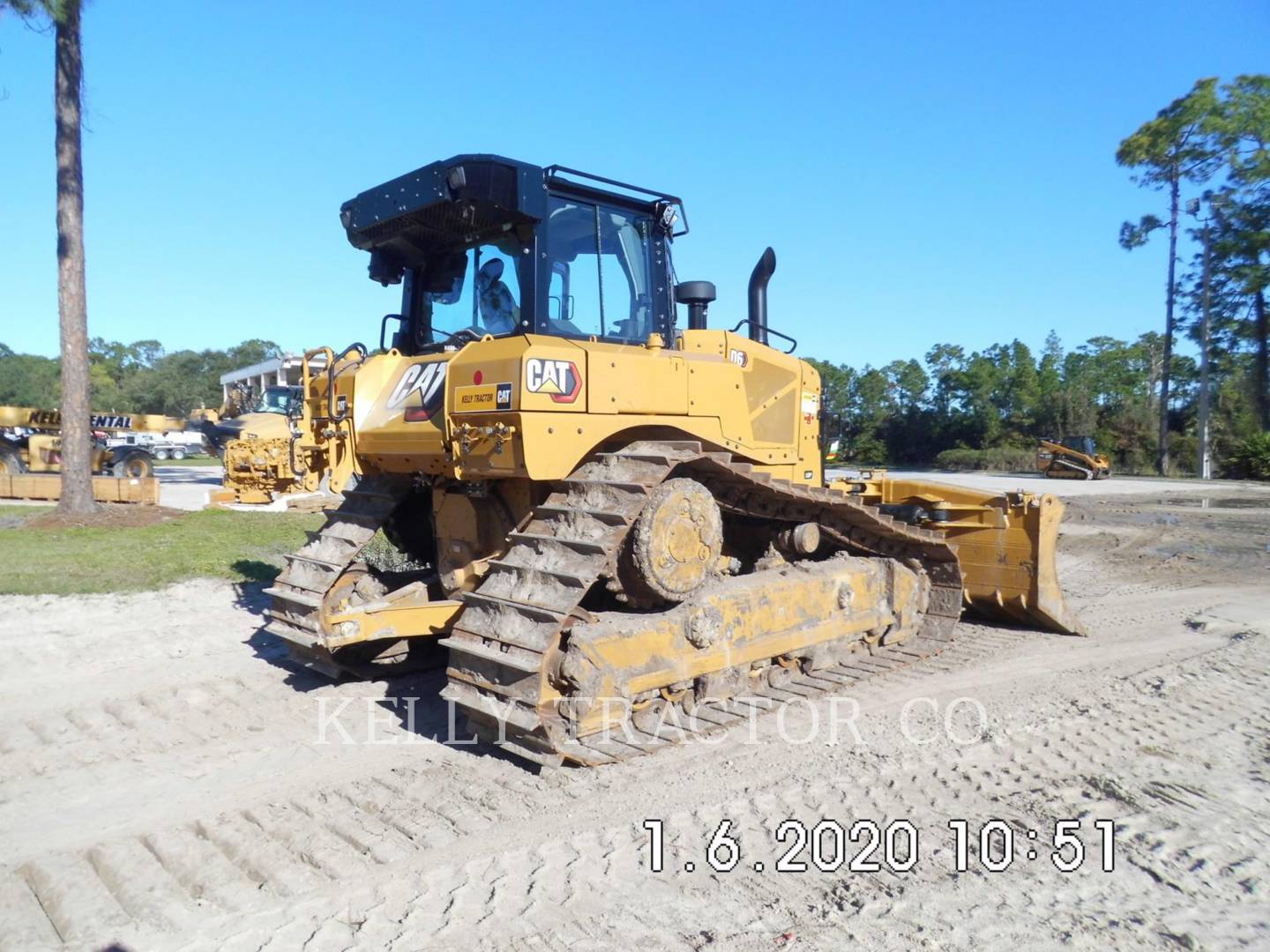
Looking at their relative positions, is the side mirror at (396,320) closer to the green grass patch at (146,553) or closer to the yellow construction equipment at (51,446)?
the green grass patch at (146,553)

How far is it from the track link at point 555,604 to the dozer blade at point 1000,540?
2561 millimetres

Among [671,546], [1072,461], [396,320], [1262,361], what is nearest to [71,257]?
[396,320]

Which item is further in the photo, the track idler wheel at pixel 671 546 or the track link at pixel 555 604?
the track idler wheel at pixel 671 546

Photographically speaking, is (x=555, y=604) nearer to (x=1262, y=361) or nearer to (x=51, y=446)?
(x=51, y=446)

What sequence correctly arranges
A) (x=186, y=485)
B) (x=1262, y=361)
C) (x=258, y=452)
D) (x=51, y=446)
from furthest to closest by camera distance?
1. (x=1262, y=361)
2. (x=186, y=485)
3. (x=51, y=446)
4. (x=258, y=452)

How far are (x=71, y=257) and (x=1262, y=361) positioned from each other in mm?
40852

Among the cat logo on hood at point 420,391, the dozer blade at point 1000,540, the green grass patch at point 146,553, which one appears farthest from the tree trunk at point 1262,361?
the cat logo on hood at point 420,391

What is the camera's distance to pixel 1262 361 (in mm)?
36188

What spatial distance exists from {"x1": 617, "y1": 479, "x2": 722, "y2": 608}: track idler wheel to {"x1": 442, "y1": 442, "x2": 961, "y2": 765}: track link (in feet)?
0.48

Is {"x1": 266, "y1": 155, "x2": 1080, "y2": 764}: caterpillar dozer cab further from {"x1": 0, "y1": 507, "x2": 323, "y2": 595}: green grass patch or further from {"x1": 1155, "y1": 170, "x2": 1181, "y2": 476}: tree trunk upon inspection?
{"x1": 1155, "y1": 170, "x2": 1181, "y2": 476}: tree trunk

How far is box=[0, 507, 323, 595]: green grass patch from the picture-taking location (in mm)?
9359

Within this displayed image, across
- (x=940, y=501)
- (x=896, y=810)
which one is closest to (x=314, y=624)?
(x=896, y=810)

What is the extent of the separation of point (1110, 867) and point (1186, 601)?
694 cm

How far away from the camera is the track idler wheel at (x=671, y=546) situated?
4.91 metres
